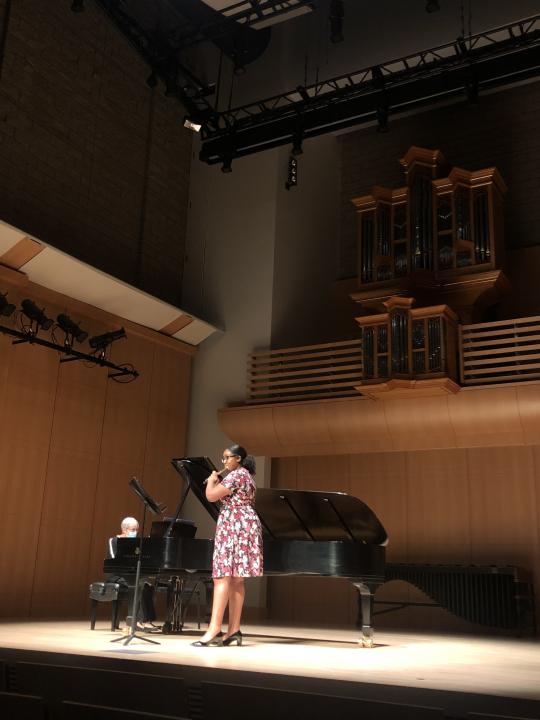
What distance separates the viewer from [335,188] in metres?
11.9

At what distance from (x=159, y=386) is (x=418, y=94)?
507 centimetres

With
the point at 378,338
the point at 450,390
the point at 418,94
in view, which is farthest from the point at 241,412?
the point at 418,94

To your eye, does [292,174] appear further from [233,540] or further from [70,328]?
[233,540]

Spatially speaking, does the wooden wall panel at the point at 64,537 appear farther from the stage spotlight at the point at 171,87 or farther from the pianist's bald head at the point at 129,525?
the stage spotlight at the point at 171,87

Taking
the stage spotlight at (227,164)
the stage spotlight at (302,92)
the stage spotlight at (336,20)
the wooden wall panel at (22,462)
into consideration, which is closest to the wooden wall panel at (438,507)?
the stage spotlight at (227,164)

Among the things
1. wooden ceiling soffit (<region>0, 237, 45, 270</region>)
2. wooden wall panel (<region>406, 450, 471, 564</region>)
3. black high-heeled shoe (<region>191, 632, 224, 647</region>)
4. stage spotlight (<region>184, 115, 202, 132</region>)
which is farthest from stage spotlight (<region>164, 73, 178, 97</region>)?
black high-heeled shoe (<region>191, 632, 224, 647</region>)

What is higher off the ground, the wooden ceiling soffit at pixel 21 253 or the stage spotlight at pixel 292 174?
the stage spotlight at pixel 292 174

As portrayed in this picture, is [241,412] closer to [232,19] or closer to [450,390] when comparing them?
[450,390]

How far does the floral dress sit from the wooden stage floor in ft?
1.62

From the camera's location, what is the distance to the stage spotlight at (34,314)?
27.4ft

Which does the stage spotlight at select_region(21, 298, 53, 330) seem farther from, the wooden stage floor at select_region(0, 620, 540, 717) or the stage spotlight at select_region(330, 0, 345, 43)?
the stage spotlight at select_region(330, 0, 345, 43)

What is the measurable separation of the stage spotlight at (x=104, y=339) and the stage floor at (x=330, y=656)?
3451 millimetres

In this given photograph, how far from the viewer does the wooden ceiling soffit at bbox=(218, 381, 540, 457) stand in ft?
28.5

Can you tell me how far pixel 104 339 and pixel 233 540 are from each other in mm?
4878
